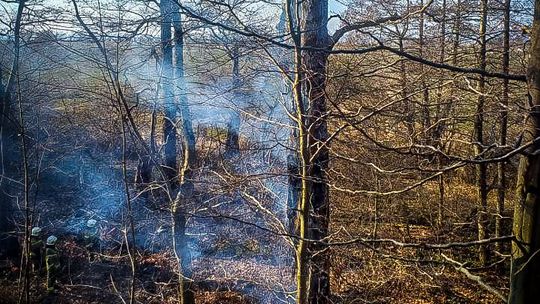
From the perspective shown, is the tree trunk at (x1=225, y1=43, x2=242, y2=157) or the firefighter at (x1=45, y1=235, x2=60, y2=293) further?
the firefighter at (x1=45, y1=235, x2=60, y2=293)

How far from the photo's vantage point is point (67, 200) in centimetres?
1258

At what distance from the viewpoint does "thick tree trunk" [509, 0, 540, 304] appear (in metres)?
2.08

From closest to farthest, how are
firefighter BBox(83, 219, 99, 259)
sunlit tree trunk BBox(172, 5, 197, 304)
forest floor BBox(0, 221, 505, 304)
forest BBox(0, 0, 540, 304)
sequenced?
forest BBox(0, 0, 540, 304) < sunlit tree trunk BBox(172, 5, 197, 304) < forest floor BBox(0, 221, 505, 304) < firefighter BBox(83, 219, 99, 259)

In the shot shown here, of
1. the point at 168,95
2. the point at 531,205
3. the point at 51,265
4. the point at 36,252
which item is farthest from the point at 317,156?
the point at 36,252

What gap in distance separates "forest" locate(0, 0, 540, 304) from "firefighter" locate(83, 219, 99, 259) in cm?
5

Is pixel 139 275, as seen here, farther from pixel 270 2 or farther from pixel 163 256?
pixel 270 2

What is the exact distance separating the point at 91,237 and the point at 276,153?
645cm

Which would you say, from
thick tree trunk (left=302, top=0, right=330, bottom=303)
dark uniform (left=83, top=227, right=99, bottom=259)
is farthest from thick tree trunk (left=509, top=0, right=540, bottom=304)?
dark uniform (left=83, top=227, right=99, bottom=259)

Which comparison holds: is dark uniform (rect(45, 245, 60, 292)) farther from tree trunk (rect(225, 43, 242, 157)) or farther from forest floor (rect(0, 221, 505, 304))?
tree trunk (rect(225, 43, 242, 157))

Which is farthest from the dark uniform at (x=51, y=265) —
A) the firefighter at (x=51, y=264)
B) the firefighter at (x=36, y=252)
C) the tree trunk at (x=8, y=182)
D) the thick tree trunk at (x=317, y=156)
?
the thick tree trunk at (x=317, y=156)

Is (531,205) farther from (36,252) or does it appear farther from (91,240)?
(91,240)

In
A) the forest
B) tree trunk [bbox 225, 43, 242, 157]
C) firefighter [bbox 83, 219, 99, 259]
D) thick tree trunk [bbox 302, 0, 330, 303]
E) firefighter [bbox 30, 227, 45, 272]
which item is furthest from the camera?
firefighter [bbox 83, 219, 99, 259]

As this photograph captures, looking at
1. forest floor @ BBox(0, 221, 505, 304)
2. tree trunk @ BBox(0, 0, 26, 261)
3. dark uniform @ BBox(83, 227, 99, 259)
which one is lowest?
forest floor @ BBox(0, 221, 505, 304)

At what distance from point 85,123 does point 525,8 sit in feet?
36.9
